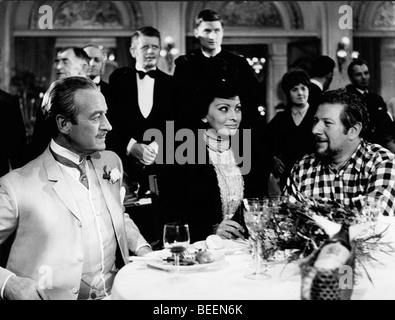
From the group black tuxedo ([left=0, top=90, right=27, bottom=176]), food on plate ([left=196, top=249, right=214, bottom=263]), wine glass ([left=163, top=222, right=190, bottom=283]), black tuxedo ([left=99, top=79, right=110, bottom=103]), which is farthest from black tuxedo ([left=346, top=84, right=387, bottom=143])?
wine glass ([left=163, top=222, right=190, bottom=283])

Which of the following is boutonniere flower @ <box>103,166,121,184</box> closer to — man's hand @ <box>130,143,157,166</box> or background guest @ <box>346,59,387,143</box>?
man's hand @ <box>130,143,157,166</box>

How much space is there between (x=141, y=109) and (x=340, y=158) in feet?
5.33

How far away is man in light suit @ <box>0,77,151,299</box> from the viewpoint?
2.09 meters

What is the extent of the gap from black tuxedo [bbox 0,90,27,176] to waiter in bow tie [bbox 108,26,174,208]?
76 centimetres

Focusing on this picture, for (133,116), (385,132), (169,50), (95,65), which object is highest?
(169,50)

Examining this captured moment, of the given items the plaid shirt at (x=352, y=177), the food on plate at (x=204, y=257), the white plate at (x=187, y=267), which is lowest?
the white plate at (x=187, y=267)

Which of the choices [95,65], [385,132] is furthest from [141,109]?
[385,132]

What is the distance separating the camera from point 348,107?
112 inches

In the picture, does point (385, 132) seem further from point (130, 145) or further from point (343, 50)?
point (343, 50)

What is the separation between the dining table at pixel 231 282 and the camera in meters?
1.62

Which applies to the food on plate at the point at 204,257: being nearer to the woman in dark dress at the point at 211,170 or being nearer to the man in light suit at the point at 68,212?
the man in light suit at the point at 68,212

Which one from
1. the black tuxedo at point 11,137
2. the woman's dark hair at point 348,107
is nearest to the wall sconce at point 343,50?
the woman's dark hair at point 348,107

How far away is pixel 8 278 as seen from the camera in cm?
197

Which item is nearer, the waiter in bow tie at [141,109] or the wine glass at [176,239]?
the wine glass at [176,239]
